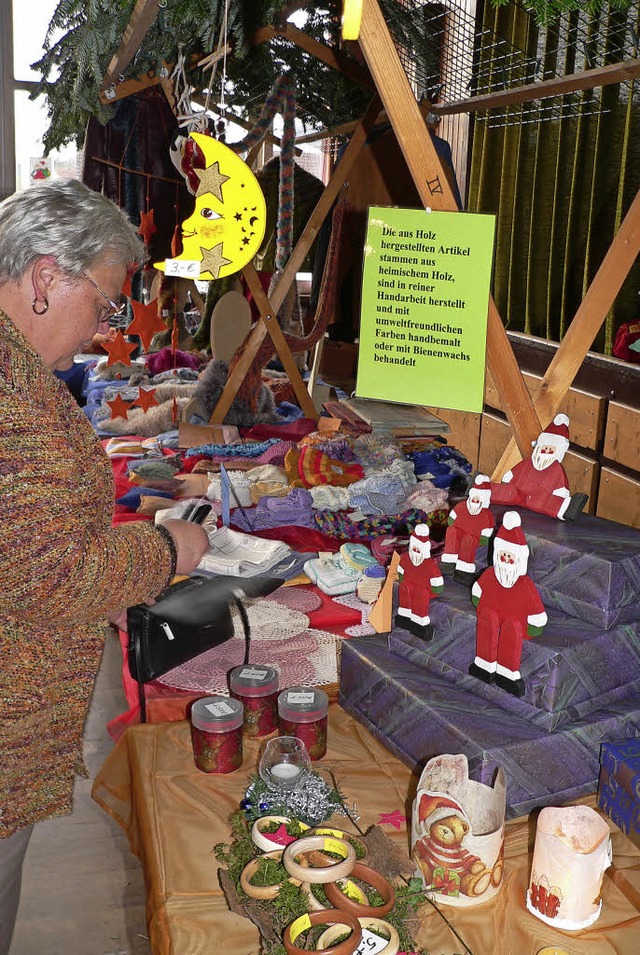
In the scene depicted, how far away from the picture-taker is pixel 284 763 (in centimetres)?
119

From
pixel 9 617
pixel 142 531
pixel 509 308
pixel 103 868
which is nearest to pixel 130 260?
pixel 142 531

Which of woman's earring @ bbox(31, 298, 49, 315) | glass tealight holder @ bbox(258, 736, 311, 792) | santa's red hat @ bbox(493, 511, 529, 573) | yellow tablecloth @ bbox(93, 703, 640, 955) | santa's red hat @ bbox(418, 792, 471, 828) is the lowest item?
yellow tablecloth @ bbox(93, 703, 640, 955)

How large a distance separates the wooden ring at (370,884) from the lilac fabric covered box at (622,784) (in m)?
0.37

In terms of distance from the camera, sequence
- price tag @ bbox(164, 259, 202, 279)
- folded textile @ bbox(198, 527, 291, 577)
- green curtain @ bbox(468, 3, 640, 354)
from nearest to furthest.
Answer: folded textile @ bbox(198, 527, 291, 577)
price tag @ bbox(164, 259, 202, 279)
green curtain @ bbox(468, 3, 640, 354)

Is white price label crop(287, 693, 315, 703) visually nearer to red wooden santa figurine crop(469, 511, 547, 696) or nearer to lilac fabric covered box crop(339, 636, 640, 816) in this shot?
A: lilac fabric covered box crop(339, 636, 640, 816)

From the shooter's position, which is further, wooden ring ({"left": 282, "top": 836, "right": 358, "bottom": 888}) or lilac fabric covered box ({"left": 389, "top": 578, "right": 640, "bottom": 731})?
lilac fabric covered box ({"left": 389, "top": 578, "right": 640, "bottom": 731})

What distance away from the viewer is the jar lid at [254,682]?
1.40 metres

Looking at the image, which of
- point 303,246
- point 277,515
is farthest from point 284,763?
point 303,246

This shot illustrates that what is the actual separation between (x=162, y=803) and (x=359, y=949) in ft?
1.51

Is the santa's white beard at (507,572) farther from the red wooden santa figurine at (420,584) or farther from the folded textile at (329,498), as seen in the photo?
the folded textile at (329,498)

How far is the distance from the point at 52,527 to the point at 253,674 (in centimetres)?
55

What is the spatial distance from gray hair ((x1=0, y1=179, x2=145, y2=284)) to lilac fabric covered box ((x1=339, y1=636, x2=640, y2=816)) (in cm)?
78

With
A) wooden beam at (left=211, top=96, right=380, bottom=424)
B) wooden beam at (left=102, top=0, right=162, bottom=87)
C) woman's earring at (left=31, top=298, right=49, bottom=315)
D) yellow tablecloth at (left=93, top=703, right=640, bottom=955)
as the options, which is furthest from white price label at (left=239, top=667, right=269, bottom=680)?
wooden beam at (left=211, top=96, right=380, bottom=424)

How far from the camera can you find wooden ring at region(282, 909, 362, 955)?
87cm
